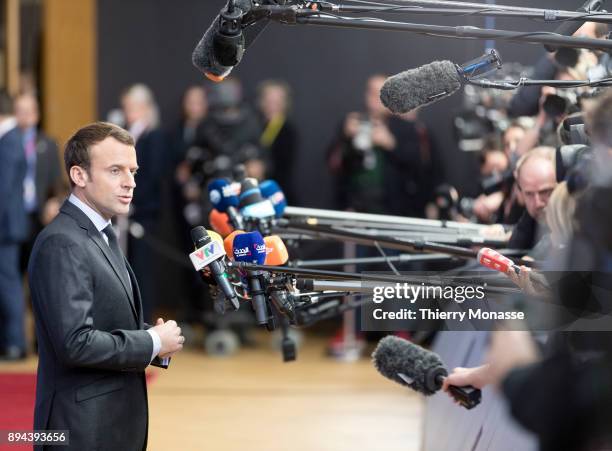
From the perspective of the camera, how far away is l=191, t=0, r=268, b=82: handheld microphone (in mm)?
3223

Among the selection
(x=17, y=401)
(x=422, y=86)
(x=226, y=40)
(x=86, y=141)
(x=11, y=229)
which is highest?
(x=226, y=40)

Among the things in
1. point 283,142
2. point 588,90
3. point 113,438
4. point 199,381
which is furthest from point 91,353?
point 283,142

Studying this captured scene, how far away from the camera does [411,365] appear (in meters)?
3.79

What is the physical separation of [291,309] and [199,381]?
445 centimetres

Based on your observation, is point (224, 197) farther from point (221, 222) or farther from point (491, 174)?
point (491, 174)

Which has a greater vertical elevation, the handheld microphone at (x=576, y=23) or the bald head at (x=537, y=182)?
the handheld microphone at (x=576, y=23)

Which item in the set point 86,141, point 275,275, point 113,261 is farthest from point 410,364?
point 86,141

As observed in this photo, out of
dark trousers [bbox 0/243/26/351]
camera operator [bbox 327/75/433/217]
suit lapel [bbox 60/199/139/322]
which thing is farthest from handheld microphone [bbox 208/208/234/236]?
camera operator [bbox 327/75/433/217]

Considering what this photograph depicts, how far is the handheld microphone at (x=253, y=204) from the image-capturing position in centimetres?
461

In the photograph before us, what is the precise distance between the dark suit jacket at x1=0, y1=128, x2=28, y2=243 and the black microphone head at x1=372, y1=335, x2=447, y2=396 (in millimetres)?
5027

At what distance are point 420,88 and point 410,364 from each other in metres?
1.04

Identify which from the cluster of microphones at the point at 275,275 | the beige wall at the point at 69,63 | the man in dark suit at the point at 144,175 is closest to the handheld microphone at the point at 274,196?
the cluster of microphones at the point at 275,275

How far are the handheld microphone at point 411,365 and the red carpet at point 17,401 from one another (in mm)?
2351
